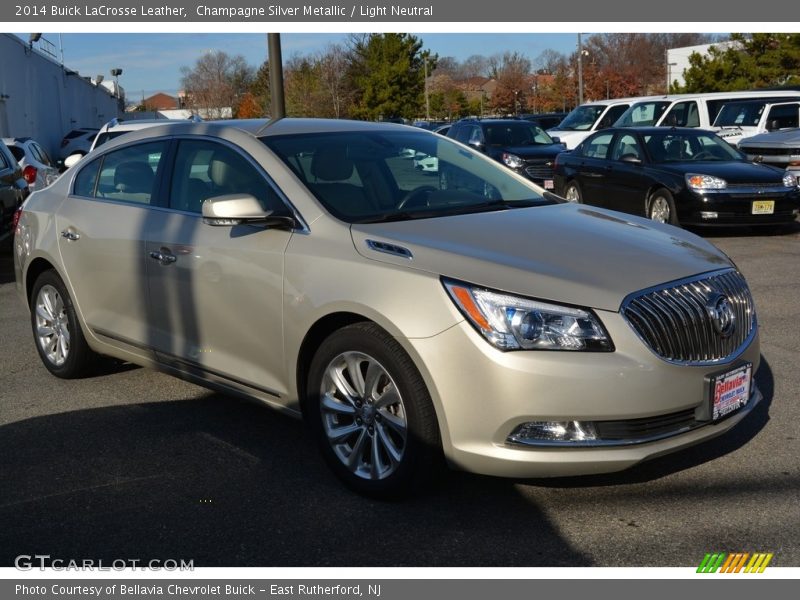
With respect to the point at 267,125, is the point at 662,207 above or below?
below

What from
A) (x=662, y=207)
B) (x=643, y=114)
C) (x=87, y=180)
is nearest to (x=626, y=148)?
(x=662, y=207)

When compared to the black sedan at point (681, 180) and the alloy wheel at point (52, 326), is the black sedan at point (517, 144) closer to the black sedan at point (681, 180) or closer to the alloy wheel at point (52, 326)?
the black sedan at point (681, 180)

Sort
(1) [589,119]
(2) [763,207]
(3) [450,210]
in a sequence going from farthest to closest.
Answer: (1) [589,119]
(2) [763,207]
(3) [450,210]

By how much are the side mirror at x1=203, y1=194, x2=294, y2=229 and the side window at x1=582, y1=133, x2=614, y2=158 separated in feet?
34.0

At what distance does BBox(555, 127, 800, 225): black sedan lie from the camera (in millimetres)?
12242

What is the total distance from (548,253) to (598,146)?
10806 mm

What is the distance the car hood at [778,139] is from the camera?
47.6 feet

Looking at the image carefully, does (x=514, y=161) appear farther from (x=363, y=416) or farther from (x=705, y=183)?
(x=363, y=416)

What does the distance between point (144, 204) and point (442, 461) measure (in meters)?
2.50

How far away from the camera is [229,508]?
4152mm

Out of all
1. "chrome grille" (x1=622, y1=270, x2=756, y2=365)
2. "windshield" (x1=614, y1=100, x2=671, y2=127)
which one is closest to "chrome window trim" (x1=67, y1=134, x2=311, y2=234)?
"chrome grille" (x1=622, y1=270, x2=756, y2=365)

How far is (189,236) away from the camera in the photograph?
493 centimetres
